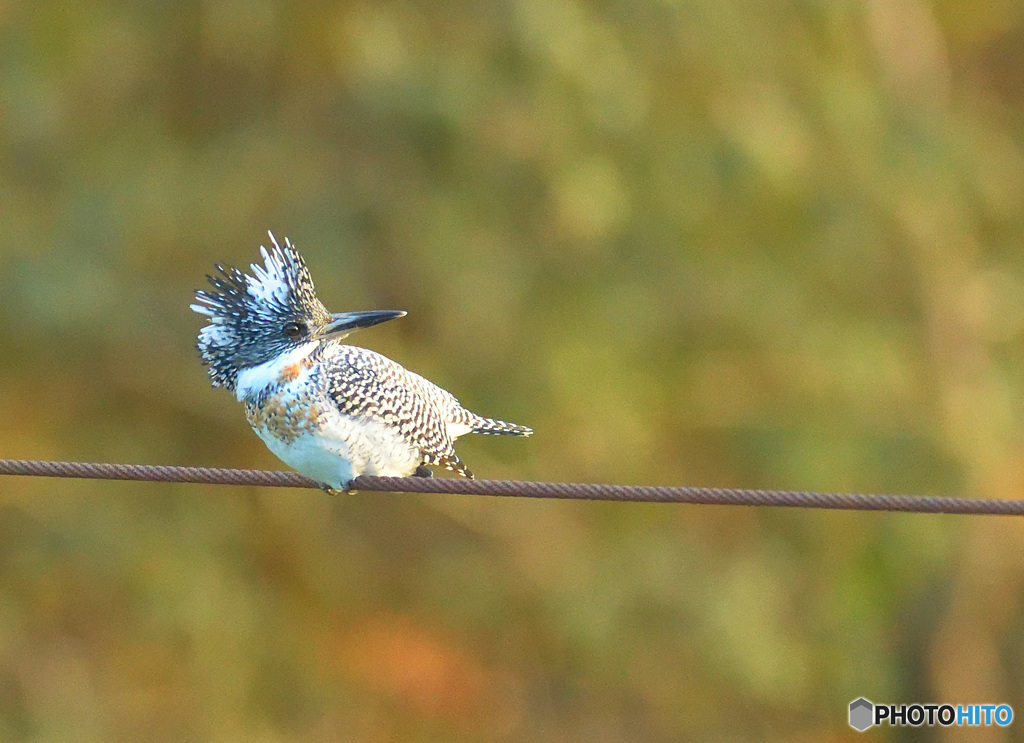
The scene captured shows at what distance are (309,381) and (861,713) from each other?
5681 mm

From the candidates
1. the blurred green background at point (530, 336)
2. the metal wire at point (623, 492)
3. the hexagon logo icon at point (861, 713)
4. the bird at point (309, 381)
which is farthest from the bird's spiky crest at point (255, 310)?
the hexagon logo icon at point (861, 713)

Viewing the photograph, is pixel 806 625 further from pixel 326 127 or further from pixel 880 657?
pixel 326 127

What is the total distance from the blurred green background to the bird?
3134 mm

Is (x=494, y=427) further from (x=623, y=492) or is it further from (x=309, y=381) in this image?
(x=623, y=492)

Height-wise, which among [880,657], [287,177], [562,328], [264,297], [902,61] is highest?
[902,61]

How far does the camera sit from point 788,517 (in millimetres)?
8383

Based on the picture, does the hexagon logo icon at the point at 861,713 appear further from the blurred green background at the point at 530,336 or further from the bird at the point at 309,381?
the bird at the point at 309,381

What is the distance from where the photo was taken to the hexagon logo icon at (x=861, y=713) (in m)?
7.96

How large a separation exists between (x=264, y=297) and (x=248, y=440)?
3.88 meters

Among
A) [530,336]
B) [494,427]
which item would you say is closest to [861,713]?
[530,336]

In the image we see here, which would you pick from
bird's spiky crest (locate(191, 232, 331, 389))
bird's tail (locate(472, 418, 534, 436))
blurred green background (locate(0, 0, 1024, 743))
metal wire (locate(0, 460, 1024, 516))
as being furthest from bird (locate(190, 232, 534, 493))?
blurred green background (locate(0, 0, 1024, 743))

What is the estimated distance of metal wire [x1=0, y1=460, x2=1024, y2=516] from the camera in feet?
8.67

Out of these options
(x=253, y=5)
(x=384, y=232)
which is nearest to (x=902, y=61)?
(x=384, y=232)

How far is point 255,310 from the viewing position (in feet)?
12.2
